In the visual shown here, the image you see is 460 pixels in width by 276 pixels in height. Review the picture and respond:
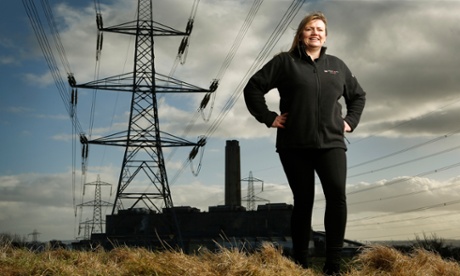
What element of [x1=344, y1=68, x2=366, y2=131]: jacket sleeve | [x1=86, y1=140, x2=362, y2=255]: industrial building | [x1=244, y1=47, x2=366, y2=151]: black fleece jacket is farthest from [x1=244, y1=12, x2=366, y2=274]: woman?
[x1=86, y1=140, x2=362, y2=255]: industrial building

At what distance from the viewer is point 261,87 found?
5387 mm

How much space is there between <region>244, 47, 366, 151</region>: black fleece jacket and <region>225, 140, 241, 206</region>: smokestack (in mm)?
42872

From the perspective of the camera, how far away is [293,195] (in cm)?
532

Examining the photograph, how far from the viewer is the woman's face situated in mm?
5219

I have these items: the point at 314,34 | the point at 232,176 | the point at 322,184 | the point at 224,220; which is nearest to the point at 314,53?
the point at 314,34

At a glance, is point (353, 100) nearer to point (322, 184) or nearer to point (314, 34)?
point (314, 34)

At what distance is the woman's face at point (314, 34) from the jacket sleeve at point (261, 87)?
11.8 inches

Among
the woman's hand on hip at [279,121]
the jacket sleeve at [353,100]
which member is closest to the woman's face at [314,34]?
the jacket sleeve at [353,100]

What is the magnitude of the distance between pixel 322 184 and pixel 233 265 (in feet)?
4.38

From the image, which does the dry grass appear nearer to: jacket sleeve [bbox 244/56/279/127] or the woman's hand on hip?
the woman's hand on hip

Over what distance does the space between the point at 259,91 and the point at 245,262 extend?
1.66 meters

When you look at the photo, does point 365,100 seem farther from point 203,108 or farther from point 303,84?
point 203,108

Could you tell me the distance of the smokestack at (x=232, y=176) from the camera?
159 feet

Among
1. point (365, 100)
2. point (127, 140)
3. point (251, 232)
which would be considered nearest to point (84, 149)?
point (127, 140)
